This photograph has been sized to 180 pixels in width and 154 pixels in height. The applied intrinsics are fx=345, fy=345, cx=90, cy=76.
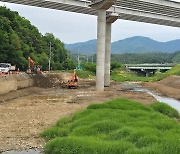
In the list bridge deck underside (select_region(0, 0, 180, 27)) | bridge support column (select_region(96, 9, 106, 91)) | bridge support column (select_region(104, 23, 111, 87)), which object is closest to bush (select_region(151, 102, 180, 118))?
bridge support column (select_region(96, 9, 106, 91))

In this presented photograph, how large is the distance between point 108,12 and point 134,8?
18.9 feet

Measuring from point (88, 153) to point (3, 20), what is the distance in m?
64.5

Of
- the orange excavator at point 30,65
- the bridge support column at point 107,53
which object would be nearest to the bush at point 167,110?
the orange excavator at point 30,65

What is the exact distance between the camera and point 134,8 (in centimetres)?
6519

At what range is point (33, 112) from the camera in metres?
27.4

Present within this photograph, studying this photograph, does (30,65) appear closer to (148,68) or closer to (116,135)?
(116,135)

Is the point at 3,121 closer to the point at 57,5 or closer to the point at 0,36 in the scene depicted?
the point at 57,5

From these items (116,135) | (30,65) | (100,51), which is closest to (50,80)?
(30,65)

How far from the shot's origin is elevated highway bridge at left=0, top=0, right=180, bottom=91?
51906 mm

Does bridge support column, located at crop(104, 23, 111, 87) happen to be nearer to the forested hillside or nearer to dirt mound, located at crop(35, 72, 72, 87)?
dirt mound, located at crop(35, 72, 72, 87)

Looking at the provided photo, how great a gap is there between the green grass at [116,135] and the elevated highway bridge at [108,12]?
31.7 m

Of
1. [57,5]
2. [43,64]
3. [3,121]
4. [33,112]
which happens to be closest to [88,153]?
[3,121]

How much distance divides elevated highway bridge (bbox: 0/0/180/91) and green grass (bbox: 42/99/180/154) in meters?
31.7

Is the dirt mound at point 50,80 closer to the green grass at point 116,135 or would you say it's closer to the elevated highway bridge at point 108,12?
the elevated highway bridge at point 108,12
